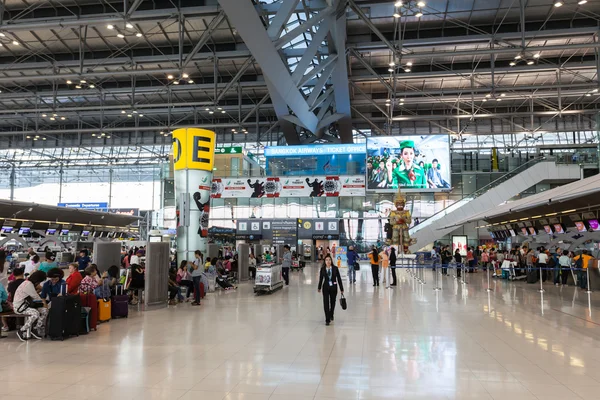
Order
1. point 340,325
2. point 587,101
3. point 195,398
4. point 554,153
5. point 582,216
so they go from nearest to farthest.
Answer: point 195,398
point 340,325
point 582,216
point 554,153
point 587,101

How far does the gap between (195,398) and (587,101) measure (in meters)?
41.6

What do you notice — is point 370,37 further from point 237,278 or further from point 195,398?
point 195,398

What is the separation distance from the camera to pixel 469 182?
40.5m

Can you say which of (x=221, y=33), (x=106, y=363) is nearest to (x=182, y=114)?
(x=221, y=33)

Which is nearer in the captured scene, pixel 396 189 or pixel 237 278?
pixel 237 278

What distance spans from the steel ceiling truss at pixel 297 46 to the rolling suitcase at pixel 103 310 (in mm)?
9045

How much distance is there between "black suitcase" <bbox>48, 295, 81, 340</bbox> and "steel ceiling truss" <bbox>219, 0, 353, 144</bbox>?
9.54 metres

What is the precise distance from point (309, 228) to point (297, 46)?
13.5m

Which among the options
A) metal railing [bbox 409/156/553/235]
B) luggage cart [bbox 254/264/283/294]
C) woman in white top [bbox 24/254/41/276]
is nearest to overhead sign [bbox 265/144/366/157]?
metal railing [bbox 409/156/553/235]

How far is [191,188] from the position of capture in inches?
742

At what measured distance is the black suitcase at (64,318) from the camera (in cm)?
810

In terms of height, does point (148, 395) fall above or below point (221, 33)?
below

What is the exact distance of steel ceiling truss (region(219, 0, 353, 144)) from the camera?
15.6 metres

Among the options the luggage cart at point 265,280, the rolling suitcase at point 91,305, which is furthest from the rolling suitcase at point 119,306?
the luggage cart at point 265,280
